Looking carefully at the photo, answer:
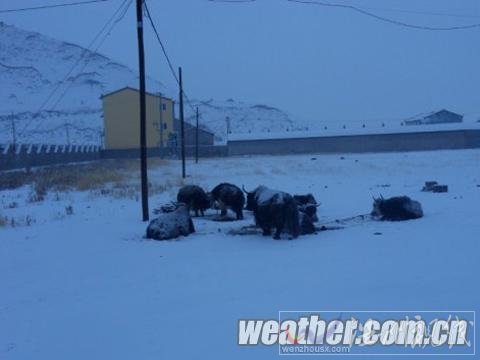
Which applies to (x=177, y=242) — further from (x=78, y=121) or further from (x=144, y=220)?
(x=78, y=121)

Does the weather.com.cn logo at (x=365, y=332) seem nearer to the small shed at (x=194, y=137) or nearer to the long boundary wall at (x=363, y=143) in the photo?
the long boundary wall at (x=363, y=143)

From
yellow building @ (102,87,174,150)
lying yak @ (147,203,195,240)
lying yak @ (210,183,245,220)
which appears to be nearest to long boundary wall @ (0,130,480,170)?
yellow building @ (102,87,174,150)

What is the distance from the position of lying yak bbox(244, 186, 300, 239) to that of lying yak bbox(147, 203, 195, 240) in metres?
1.76

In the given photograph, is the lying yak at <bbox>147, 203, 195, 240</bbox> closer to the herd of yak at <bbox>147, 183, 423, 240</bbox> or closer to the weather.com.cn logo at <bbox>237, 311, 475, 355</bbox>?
the herd of yak at <bbox>147, 183, 423, 240</bbox>

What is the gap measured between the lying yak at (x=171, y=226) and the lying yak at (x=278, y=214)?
1.76 metres

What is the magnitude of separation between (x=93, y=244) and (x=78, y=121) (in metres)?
142

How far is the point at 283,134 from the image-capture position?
91.8 meters

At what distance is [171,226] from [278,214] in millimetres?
2477

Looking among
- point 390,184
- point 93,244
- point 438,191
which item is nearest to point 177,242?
point 93,244

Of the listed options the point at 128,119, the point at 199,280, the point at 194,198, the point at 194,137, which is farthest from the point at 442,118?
the point at 199,280

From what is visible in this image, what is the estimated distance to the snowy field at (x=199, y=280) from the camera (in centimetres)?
666

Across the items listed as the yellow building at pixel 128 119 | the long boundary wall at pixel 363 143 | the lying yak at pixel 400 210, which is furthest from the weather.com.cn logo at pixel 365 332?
the long boundary wall at pixel 363 143

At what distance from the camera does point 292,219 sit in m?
13.0

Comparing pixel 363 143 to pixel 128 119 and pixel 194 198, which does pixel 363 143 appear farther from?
pixel 194 198
